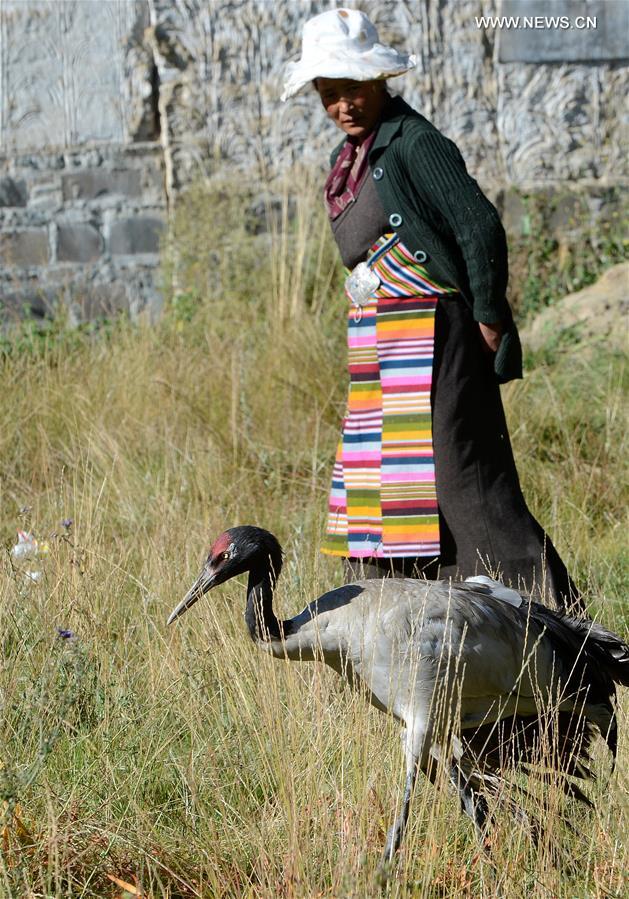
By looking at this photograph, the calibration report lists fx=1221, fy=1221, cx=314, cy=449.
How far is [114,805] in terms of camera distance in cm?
333

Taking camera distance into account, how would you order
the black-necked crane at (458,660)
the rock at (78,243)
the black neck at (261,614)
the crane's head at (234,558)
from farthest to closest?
1. the rock at (78,243)
2. the crane's head at (234,558)
3. the black neck at (261,614)
4. the black-necked crane at (458,660)

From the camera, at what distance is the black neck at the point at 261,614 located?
332 cm

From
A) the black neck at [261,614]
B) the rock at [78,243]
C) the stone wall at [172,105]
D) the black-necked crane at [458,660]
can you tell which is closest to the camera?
the black-necked crane at [458,660]

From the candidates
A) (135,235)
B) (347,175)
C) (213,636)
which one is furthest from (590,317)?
(213,636)

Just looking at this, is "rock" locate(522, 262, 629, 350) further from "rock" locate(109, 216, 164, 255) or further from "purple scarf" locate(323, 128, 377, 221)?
"purple scarf" locate(323, 128, 377, 221)

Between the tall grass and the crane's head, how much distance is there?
0.35 meters

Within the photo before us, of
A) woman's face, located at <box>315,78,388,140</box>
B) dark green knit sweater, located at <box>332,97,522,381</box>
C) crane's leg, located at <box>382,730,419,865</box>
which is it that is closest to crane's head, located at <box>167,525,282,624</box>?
crane's leg, located at <box>382,730,419,865</box>

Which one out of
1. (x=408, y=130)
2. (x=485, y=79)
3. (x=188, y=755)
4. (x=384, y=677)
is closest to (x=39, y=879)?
(x=188, y=755)

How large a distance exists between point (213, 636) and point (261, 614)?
0.85 meters

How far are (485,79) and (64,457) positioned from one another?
5147mm

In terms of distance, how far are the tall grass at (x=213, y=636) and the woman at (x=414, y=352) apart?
546mm

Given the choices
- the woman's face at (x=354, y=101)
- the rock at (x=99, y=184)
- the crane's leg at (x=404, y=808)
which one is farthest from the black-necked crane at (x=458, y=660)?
the rock at (x=99, y=184)

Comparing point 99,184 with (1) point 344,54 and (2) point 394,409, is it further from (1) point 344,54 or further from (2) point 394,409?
(2) point 394,409

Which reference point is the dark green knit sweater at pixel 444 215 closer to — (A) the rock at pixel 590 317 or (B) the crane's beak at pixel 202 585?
(B) the crane's beak at pixel 202 585
